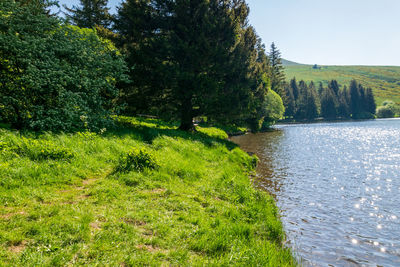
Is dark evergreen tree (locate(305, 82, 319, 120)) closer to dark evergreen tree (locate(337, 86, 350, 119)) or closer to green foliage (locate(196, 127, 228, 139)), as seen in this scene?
dark evergreen tree (locate(337, 86, 350, 119))

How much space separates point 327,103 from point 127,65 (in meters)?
143

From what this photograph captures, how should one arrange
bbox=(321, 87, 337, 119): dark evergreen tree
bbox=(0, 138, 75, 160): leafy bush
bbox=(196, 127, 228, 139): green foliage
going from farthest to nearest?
bbox=(321, 87, 337, 119): dark evergreen tree, bbox=(196, 127, 228, 139): green foliage, bbox=(0, 138, 75, 160): leafy bush

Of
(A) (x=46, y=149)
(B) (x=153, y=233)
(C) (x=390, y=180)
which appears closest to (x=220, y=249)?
(B) (x=153, y=233)

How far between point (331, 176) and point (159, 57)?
55.8 ft

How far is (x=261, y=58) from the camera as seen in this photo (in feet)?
211

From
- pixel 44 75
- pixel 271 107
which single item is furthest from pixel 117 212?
pixel 271 107

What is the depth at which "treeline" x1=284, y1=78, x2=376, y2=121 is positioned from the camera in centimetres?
12775

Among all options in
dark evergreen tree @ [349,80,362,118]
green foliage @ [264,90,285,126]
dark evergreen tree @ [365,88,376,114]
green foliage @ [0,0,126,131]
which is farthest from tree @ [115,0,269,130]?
dark evergreen tree @ [365,88,376,114]

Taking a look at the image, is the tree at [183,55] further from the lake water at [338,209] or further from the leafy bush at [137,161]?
the leafy bush at [137,161]

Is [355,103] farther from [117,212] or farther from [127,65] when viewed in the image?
[117,212]

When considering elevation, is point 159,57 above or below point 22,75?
above

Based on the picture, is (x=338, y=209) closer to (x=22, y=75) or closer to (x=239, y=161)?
(x=239, y=161)

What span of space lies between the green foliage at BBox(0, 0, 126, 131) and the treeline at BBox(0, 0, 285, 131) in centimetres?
5

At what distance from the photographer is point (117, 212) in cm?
639
